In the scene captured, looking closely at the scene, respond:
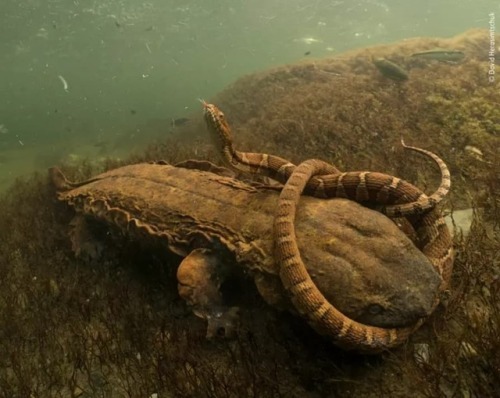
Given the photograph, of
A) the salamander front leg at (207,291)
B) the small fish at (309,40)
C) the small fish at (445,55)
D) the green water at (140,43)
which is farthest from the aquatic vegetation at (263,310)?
the small fish at (309,40)

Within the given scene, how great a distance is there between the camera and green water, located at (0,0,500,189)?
3013 centimetres

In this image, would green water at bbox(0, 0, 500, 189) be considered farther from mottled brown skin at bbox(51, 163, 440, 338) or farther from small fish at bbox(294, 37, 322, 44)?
mottled brown skin at bbox(51, 163, 440, 338)

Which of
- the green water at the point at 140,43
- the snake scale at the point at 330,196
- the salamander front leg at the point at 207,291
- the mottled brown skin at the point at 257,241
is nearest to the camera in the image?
the snake scale at the point at 330,196

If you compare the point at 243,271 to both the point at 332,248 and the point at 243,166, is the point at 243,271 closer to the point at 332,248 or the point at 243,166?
the point at 332,248

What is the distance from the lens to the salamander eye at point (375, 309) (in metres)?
3.60

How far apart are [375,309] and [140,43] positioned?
77.2m

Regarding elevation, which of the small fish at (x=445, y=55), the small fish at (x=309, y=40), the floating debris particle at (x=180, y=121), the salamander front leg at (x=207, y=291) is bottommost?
the small fish at (x=309, y=40)

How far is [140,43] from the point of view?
71.9 metres

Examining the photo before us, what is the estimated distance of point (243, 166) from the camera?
595cm

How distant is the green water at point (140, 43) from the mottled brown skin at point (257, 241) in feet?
46.8

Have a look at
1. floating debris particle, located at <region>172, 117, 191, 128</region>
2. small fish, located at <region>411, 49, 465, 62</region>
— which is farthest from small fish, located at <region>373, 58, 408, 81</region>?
floating debris particle, located at <region>172, 117, 191, 128</region>

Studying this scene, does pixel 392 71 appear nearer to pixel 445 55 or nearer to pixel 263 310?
pixel 445 55

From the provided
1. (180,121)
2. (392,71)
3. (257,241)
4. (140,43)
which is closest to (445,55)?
(392,71)

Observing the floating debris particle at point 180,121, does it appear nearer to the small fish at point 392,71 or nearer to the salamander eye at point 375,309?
the small fish at point 392,71
